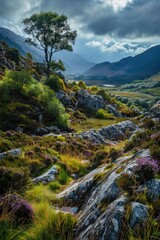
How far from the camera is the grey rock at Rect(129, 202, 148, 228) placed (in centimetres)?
555

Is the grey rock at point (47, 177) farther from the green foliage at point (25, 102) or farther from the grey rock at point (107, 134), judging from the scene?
the green foliage at point (25, 102)

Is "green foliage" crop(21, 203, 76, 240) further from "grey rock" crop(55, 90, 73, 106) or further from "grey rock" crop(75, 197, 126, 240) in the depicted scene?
"grey rock" crop(55, 90, 73, 106)

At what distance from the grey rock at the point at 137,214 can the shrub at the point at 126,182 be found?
79 centimetres

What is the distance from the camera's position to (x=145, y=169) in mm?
6996

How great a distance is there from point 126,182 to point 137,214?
127cm

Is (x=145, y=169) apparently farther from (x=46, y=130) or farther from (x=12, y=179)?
(x=46, y=130)

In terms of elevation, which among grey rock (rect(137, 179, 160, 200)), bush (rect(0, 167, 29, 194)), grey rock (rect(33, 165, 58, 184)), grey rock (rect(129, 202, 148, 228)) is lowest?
grey rock (rect(33, 165, 58, 184))

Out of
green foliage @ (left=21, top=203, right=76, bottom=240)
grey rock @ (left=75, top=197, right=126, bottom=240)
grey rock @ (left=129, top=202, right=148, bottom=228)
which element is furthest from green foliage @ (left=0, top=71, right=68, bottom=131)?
grey rock @ (left=129, top=202, right=148, bottom=228)

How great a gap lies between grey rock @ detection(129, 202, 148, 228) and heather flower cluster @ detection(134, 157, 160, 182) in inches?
45.0

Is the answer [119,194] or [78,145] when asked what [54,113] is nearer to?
[78,145]

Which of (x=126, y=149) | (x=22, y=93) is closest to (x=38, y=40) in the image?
(x=22, y=93)

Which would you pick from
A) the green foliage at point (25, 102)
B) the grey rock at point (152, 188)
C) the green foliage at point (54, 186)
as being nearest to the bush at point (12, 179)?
the green foliage at point (54, 186)

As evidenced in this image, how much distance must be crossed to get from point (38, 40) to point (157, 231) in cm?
6894

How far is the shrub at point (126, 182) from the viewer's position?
6682mm
